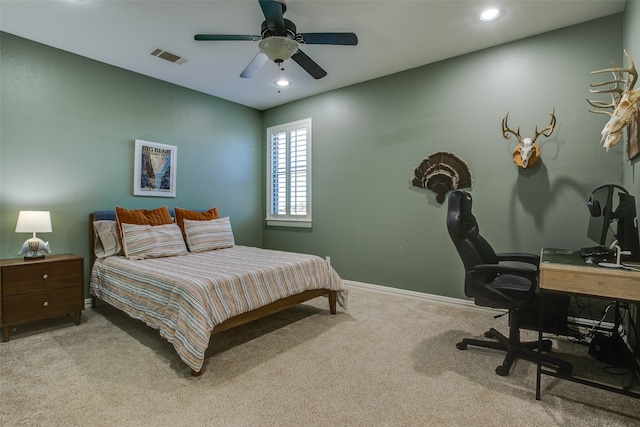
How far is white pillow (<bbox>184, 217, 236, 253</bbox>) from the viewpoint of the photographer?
3.80 meters

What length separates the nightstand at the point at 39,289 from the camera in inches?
103

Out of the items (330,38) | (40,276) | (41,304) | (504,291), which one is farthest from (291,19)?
(41,304)

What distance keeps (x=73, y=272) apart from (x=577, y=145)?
477cm

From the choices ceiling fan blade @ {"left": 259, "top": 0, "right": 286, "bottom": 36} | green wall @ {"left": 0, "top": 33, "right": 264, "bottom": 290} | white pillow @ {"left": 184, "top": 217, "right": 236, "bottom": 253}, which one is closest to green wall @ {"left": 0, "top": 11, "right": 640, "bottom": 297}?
green wall @ {"left": 0, "top": 33, "right": 264, "bottom": 290}

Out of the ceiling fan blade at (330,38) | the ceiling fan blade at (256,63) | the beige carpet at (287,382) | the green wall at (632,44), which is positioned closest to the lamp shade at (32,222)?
the beige carpet at (287,382)

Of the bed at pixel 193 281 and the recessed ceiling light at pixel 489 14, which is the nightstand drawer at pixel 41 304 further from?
the recessed ceiling light at pixel 489 14

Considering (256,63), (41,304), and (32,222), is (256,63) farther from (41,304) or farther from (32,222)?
(41,304)

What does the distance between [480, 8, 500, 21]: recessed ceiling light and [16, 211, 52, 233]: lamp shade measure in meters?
4.29

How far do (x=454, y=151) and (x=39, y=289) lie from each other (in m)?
4.23

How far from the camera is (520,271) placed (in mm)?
2055

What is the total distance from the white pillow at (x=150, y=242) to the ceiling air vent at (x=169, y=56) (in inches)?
73.2

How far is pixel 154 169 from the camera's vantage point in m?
4.10

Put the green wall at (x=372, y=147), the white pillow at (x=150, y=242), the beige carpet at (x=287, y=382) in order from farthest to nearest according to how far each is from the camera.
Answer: the white pillow at (x=150, y=242) < the green wall at (x=372, y=147) < the beige carpet at (x=287, y=382)

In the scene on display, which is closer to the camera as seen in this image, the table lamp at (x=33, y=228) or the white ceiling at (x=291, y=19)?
the white ceiling at (x=291, y=19)
